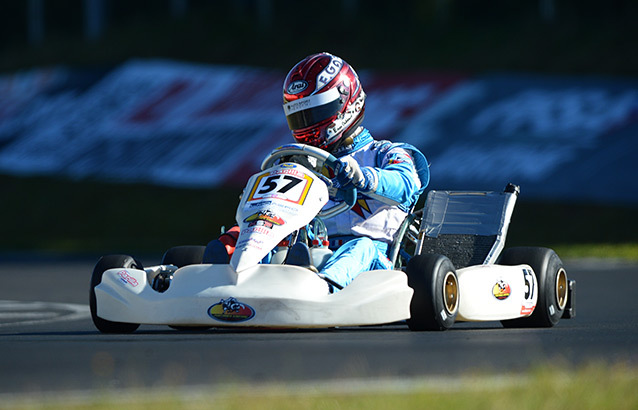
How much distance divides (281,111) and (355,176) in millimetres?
19694

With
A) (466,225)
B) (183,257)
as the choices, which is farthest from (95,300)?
(466,225)

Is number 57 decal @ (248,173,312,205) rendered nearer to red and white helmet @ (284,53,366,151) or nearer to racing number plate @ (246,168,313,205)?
racing number plate @ (246,168,313,205)

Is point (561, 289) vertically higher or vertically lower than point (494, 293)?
lower

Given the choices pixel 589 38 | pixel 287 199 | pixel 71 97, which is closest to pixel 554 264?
pixel 287 199

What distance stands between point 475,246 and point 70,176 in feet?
73.4

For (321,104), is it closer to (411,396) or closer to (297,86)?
(297,86)

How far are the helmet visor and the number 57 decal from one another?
2.33ft

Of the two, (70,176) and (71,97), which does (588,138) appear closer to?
(70,176)

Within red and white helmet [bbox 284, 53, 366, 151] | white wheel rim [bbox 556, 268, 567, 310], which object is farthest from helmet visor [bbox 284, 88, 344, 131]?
white wheel rim [bbox 556, 268, 567, 310]

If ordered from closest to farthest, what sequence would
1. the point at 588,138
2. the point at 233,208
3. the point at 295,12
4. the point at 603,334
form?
the point at 603,334, the point at 588,138, the point at 233,208, the point at 295,12

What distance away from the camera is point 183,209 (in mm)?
27078

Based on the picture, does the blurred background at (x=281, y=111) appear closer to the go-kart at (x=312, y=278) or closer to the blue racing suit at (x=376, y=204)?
the go-kart at (x=312, y=278)

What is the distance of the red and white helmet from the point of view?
8766 mm

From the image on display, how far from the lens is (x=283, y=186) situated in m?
8.05
